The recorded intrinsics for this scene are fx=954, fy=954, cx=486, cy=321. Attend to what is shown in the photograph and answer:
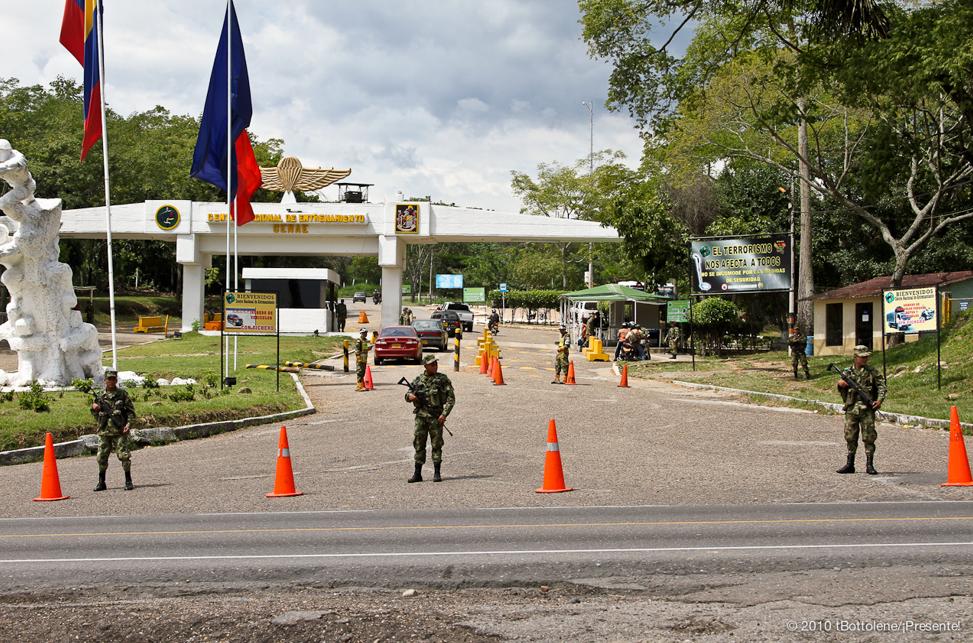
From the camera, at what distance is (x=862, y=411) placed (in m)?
12.9

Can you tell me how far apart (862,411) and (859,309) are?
2382cm

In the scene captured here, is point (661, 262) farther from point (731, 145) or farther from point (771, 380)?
point (771, 380)

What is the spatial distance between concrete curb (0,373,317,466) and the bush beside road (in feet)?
0.86

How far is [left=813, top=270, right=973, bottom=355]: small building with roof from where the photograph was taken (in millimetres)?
32031

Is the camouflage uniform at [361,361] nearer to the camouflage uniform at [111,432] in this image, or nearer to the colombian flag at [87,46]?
the colombian flag at [87,46]

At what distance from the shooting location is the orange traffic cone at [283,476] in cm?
1209

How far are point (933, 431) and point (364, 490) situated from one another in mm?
11199

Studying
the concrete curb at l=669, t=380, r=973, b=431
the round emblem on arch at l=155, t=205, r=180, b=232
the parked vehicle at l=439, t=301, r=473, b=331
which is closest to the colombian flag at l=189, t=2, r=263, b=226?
the concrete curb at l=669, t=380, r=973, b=431

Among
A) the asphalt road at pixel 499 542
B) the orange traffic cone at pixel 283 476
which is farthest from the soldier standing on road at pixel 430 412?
the orange traffic cone at pixel 283 476

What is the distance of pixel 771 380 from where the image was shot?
92.7 feet

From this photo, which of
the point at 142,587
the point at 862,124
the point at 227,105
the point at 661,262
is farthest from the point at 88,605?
the point at 661,262

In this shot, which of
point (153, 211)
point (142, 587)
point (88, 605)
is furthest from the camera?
point (153, 211)

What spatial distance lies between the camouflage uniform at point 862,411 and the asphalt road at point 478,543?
7.56 feet

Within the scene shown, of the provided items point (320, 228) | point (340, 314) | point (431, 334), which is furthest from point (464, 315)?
point (431, 334)
